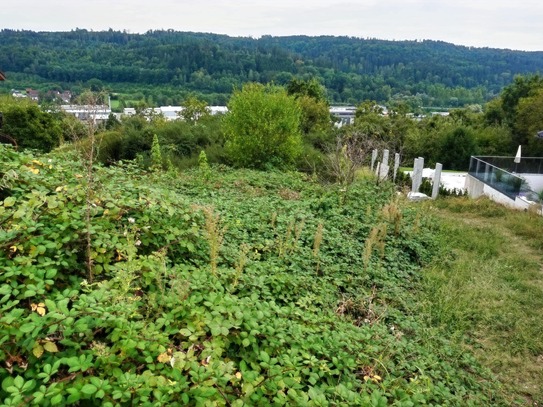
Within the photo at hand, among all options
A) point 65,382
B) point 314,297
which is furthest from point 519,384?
point 65,382

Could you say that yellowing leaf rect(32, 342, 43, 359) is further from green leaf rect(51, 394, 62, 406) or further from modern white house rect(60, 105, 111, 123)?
modern white house rect(60, 105, 111, 123)

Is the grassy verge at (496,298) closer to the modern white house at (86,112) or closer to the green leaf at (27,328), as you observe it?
the green leaf at (27,328)

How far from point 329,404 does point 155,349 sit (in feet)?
3.11

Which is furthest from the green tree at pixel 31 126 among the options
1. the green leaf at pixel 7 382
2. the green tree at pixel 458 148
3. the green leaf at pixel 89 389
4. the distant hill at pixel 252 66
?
the green leaf at pixel 89 389

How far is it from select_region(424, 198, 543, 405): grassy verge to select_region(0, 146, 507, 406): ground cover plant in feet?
1.10

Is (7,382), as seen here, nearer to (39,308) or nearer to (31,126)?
(39,308)

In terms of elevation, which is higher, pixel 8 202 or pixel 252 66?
pixel 252 66

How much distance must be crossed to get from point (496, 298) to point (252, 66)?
88.4 metres

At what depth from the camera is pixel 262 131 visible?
16.4 meters

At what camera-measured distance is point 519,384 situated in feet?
11.5

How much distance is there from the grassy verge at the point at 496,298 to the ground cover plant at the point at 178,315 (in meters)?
0.33

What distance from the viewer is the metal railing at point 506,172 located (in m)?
12.2

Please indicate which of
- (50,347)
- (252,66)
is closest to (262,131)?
(50,347)

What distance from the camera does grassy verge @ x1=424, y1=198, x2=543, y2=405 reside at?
374 centimetres
